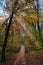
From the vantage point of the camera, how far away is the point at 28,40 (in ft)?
46.5

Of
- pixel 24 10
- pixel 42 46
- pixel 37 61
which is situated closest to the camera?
pixel 24 10

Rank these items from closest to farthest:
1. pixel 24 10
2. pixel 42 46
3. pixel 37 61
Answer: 1. pixel 24 10
2. pixel 37 61
3. pixel 42 46

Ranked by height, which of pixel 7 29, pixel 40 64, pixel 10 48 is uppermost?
pixel 7 29

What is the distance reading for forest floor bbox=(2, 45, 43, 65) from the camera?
13.6 meters

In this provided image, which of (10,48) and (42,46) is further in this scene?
(42,46)

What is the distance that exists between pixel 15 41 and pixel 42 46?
2656 mm

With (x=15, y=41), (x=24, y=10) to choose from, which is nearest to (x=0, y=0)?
(x=24, y=10)

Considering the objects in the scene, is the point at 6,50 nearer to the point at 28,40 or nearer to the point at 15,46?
the point at 15,46

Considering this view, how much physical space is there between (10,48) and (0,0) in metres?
2.88

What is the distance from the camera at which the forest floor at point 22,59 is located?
13609 millimetres

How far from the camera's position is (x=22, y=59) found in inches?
554

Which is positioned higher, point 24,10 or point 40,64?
point 24,10

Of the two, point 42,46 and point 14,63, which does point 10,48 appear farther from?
point 42,46

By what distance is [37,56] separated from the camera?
576 inches
